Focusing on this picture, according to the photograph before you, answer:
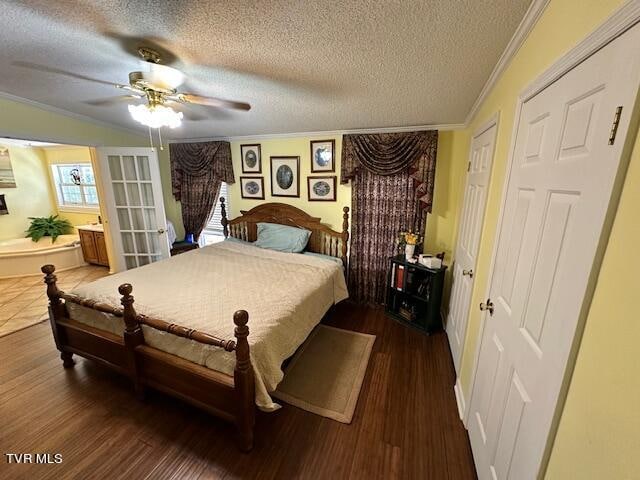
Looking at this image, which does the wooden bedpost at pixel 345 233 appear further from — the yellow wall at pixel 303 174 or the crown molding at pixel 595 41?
the crown molding at pixel 595 41

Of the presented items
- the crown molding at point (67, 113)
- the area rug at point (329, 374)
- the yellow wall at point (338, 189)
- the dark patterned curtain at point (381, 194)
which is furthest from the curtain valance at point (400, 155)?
the crown molding at point (67, 113)

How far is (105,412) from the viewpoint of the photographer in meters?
1.82

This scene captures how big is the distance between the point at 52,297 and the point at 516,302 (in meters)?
3.21

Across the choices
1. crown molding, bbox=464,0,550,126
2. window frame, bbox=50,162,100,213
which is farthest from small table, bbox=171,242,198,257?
crown molding, bbox=464,0,550,126

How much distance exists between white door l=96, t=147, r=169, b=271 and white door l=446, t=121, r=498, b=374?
3.89 metres

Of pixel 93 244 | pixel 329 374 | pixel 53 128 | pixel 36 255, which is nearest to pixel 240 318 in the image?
pixel 329 374

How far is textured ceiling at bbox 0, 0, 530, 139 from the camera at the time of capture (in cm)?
122

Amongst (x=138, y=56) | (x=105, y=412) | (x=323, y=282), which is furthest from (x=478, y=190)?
(x=105, y=412)

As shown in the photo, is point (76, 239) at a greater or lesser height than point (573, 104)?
lesser

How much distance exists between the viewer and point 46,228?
5.00m

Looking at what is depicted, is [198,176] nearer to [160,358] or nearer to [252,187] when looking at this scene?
[252,187]

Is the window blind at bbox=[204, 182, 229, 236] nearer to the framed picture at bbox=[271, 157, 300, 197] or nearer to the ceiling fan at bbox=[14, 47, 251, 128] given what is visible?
the framed picture at bbox=[271, 157, 300, 197]

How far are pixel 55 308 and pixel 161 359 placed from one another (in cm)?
122

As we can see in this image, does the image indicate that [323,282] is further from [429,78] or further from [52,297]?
[52,297]
